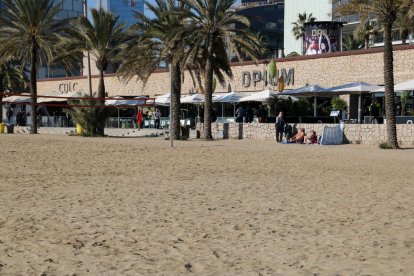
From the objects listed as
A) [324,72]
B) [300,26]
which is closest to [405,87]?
[324,72]

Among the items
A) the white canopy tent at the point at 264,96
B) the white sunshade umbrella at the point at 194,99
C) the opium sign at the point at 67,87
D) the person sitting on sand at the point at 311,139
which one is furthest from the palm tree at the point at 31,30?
Answer: the opium sign at the point at 67,87

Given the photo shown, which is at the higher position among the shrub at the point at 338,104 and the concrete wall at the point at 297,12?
the concrete wall at the point at 297,12

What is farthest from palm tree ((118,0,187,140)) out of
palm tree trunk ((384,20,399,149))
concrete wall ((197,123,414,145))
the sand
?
the sand

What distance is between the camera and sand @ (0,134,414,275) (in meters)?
5.28

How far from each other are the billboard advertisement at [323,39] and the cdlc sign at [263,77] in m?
5.01

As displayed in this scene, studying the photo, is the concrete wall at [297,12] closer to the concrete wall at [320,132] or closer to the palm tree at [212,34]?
the concrete wall at [320,132]

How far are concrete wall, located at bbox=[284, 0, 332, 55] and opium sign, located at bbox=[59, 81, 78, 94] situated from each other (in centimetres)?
3353

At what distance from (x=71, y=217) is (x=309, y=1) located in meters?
74.8

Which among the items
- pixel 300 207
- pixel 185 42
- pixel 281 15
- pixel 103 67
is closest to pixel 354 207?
pixel 300 207

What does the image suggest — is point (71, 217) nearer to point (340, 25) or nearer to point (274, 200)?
point (274, 200)

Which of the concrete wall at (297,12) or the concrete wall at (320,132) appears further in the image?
the concrete wall at (297,12)

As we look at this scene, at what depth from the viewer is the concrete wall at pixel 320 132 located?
23562mm

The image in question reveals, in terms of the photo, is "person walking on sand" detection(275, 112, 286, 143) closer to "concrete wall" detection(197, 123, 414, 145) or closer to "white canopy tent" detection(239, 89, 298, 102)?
"concrete wall" detection(197, 123, 414, 145)

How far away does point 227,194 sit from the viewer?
9.70 m
